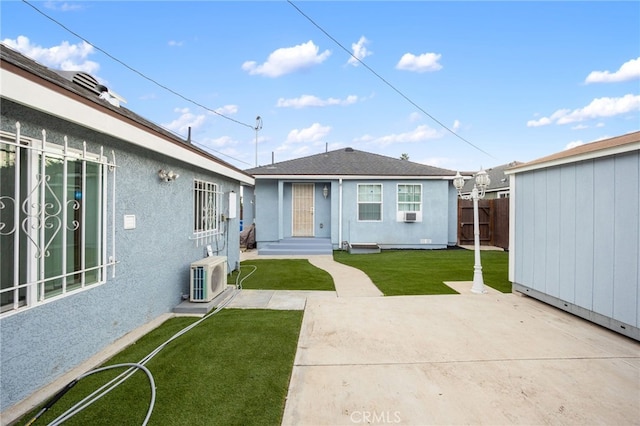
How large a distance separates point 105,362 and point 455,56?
44.6 feet

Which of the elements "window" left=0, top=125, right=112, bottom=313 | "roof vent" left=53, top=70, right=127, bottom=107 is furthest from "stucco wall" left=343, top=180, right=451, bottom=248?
"window" left=0, top=125, right=112, bottom=313

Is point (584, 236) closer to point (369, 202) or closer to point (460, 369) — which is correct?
point (460, 369)

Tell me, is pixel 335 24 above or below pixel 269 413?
above

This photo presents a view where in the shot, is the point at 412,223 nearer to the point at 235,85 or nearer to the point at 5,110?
the point at 235,85

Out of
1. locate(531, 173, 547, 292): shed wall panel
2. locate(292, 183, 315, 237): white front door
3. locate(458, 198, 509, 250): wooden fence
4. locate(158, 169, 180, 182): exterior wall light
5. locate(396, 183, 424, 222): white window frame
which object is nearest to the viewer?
locate(158, 169, 180, 182): exterior wall light

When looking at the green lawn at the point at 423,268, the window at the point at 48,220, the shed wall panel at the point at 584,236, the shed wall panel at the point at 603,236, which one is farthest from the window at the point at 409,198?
the window at the point at 48,220

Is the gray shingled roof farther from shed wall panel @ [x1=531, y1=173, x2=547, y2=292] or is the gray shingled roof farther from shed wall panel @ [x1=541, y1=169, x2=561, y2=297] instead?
shed wall panel @ [x1=541, y1=169, x2=561, y2=297]

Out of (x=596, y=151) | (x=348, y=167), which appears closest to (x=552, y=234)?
(x=596, y=151)

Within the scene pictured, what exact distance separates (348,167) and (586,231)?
31.1 feet

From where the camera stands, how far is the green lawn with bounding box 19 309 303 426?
2280mm

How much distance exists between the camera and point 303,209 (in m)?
13.1

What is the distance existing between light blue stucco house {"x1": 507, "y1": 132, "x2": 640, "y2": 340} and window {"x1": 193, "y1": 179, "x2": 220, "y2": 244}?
6435 millimetres

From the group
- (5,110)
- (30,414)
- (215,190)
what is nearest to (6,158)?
(5,110)

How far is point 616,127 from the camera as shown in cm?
1400
